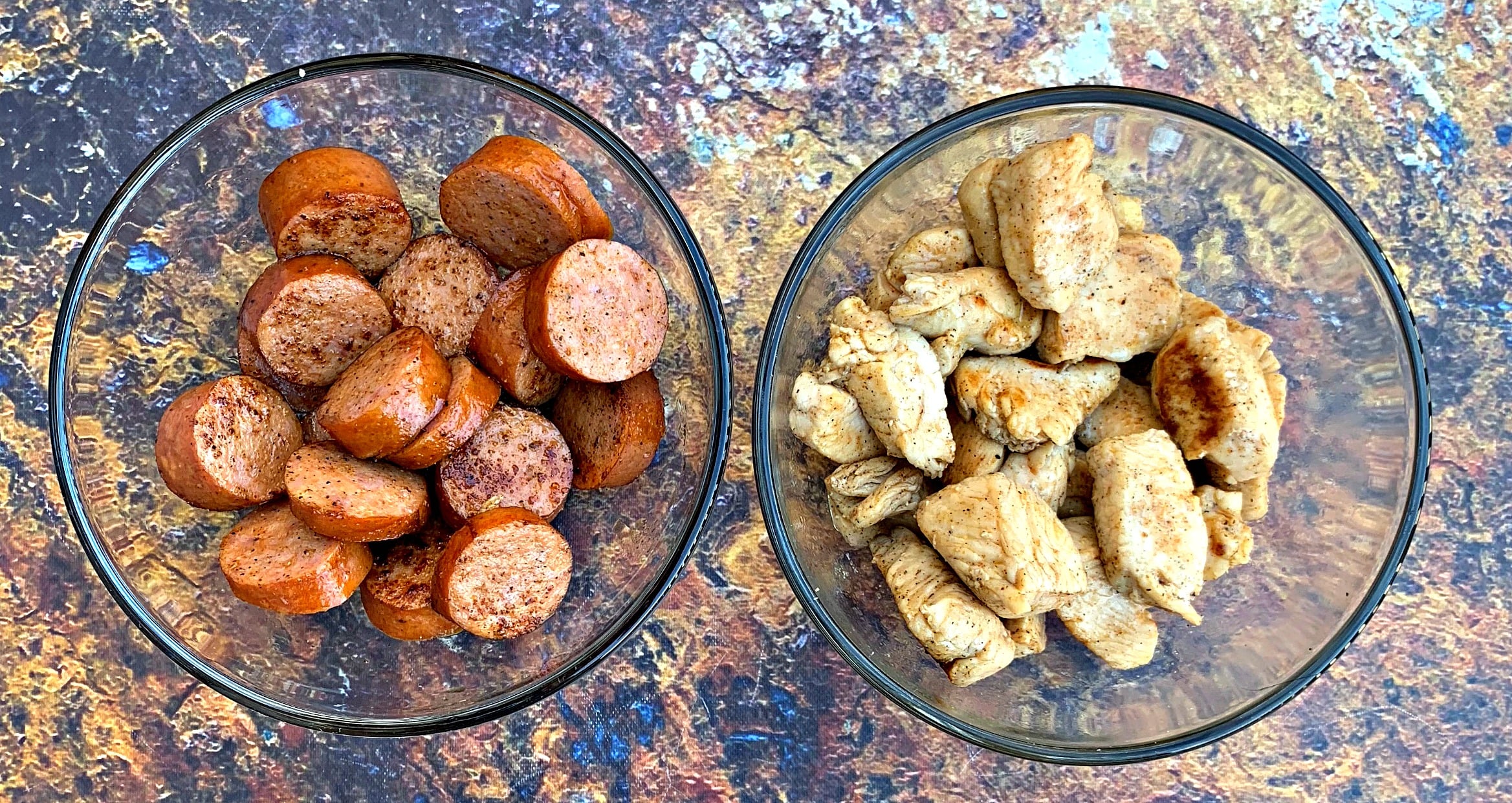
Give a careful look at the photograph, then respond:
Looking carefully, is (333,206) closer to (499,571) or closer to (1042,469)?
(499,571)

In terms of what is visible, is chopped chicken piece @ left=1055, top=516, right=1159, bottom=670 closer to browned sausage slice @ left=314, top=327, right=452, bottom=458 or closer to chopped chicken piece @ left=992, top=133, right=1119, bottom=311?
chopped chicken piece @ left=992, top=133, right=1119, bottom=311

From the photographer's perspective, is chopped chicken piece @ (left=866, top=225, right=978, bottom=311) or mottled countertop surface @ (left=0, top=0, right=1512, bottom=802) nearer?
chopped chicken piece @ (left=866, top=225, right=978, bottom=311)

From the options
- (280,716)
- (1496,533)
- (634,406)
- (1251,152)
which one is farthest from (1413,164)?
(280,716)

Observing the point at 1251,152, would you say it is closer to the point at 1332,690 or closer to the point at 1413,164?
the point at 1413,164

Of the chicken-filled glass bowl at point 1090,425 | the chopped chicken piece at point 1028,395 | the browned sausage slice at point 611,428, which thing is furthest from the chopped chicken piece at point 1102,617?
the browned sausage slice at point 611,428

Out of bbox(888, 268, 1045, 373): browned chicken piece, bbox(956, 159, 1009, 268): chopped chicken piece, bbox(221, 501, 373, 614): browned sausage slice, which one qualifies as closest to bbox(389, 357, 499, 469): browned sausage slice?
bbox(221, 501, 373, 614): browned sausage slice

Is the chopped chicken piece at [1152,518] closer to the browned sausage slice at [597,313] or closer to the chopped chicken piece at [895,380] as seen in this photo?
the chopped chicken piece at [895,380]
